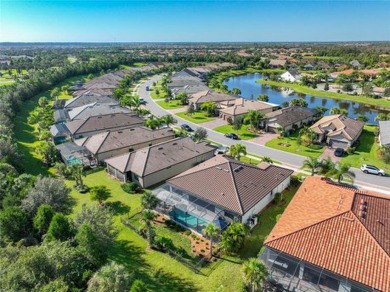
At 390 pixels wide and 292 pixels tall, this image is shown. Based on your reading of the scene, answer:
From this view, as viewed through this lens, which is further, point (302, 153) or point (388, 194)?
point (302, 153)

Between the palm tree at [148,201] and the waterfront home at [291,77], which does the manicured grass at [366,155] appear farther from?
the waterfront home at [291,77]

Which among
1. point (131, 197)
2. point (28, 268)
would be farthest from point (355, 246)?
point (131, 197)

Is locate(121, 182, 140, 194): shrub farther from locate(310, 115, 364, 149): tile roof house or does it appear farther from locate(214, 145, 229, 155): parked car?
locate(310, 115, 364, 149): tile roof house

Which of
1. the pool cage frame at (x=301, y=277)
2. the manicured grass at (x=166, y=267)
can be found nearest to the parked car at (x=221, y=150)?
the manicured grass at (x=166, y=267)

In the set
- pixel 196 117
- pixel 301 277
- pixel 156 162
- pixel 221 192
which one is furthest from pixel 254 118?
pixel 301 277

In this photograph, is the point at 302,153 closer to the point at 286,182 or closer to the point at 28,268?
the point at 286,182

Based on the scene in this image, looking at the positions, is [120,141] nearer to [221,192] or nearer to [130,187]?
[130,187]
